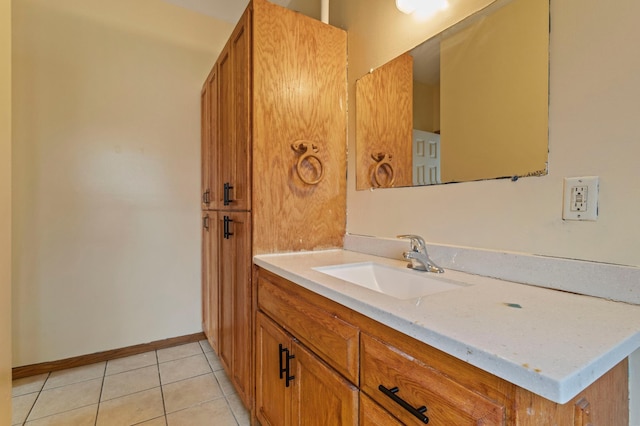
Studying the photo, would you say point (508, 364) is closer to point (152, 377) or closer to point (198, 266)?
point (152, 377)

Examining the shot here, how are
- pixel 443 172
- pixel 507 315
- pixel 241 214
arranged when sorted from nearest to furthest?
pixel 507 315
pixel 443 172
pixel 241 214

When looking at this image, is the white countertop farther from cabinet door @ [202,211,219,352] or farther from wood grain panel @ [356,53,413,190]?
cabinet door @ [202,211,219,352]

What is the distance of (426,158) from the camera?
1245 millimetres

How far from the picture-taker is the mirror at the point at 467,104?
2.96 ft

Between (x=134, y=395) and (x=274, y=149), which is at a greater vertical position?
(x=274, y=149)

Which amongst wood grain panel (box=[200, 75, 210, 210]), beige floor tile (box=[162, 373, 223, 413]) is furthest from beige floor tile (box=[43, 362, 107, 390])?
wood grain panel (box=[200, 75, 210, 210])

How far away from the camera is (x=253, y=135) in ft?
4.55

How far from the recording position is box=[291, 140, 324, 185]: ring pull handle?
1474 millimetres

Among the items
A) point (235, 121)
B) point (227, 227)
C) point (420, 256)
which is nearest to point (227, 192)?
point (227, 227)

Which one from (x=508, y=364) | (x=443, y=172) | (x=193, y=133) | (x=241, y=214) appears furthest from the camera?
(x=193, y=133)

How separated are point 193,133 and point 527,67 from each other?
2.20 meters

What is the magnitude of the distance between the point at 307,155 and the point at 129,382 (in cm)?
179

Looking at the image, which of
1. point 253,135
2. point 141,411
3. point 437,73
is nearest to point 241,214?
point 253,135

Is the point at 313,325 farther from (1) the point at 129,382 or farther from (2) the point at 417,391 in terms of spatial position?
(1) the point at 129,382
